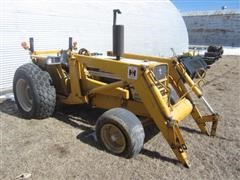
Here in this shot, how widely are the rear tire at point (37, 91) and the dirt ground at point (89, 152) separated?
0.21 meters

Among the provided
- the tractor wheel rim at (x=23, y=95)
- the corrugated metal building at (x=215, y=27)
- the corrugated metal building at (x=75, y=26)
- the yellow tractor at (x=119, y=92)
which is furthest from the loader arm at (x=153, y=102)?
the corrugated metal building at (x=215, y=27)

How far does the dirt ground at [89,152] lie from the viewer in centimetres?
419

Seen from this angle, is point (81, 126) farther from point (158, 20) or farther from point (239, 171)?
point (158, 20)

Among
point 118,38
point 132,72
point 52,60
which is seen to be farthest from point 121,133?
point 52,60

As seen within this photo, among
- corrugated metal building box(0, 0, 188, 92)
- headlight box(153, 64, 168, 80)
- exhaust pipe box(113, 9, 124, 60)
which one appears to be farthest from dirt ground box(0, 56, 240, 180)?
corrugated metal building box(0, 0, 188, 92)

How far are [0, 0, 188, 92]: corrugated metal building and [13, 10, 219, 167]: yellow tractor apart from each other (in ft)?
9.48

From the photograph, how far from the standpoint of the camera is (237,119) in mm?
6605

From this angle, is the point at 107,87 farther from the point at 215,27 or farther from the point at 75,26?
the point at 215,27

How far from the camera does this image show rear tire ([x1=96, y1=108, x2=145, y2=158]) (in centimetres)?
445

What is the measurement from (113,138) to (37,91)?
1.90m

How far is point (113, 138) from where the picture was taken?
4742mm

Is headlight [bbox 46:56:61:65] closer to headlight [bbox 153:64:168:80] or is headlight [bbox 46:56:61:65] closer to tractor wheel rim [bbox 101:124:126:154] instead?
tractor wheel rim [bbox 101:124:126:154]

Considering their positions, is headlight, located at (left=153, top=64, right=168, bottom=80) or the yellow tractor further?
headlight, located at (left=153, top=64, right=168, bottom=80)

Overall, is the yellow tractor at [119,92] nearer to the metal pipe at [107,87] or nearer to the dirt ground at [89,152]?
the metal pipe at [107,87]
